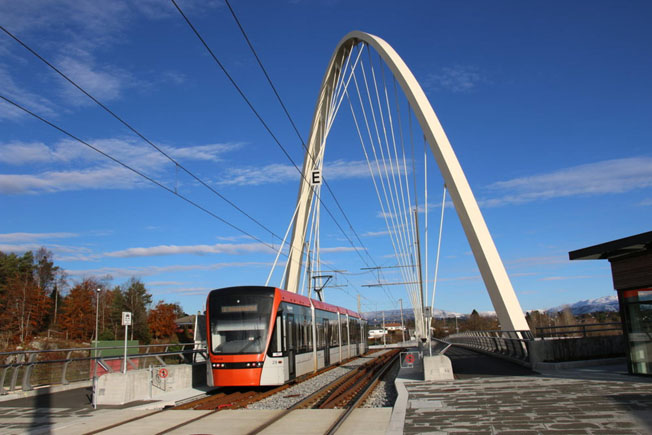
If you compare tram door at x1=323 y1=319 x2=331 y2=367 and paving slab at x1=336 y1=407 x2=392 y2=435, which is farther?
tram door at x1=323 y1=319 x2=331 y2=367

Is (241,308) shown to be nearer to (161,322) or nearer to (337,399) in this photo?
(337,399)

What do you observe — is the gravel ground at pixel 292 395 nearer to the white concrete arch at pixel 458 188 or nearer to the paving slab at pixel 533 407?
the paving slab at pixel 533 407

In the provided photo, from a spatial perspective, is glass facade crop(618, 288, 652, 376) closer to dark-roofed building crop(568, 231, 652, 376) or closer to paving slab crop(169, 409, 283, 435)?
dark-roofed building crop(568, 231, 652, 376)

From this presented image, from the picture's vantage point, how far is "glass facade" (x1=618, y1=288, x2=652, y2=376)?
1248 centimetres

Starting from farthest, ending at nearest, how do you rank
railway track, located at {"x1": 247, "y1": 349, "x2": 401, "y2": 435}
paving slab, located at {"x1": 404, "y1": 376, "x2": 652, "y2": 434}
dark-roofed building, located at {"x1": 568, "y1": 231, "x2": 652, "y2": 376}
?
dark-roofed building, located at {"x1": 568, "y1": 231, "x2": 652, "y2": 376}
railway track, located at {"x1": 247, "y1": 349, "x2": 401, "y2": 435}
paving slab, located at {"x1": 404, "y1": 376, "x2": 652, "y2": 434}

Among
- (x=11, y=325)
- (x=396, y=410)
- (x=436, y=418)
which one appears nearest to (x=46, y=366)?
(x=396, y=410)

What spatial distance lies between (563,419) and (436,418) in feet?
6.20

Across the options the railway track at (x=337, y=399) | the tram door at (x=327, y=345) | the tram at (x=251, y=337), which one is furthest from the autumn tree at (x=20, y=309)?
the railway track at (x=337, y=399)

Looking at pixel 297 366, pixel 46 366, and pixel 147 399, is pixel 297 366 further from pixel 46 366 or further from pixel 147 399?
pixel 46 366

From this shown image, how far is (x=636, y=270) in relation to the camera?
12633mm

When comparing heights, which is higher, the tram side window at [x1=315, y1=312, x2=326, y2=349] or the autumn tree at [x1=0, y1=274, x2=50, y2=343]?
the autumn tree at [x1=0, y1=274, x2=50, y2=343]

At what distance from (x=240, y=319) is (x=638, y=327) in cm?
977

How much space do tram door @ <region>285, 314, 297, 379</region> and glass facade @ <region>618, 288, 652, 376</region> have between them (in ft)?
28.4

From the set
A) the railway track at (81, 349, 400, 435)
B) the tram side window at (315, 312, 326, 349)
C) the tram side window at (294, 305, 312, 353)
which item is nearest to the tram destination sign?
the railway track at (81, 349, 400, 435)
